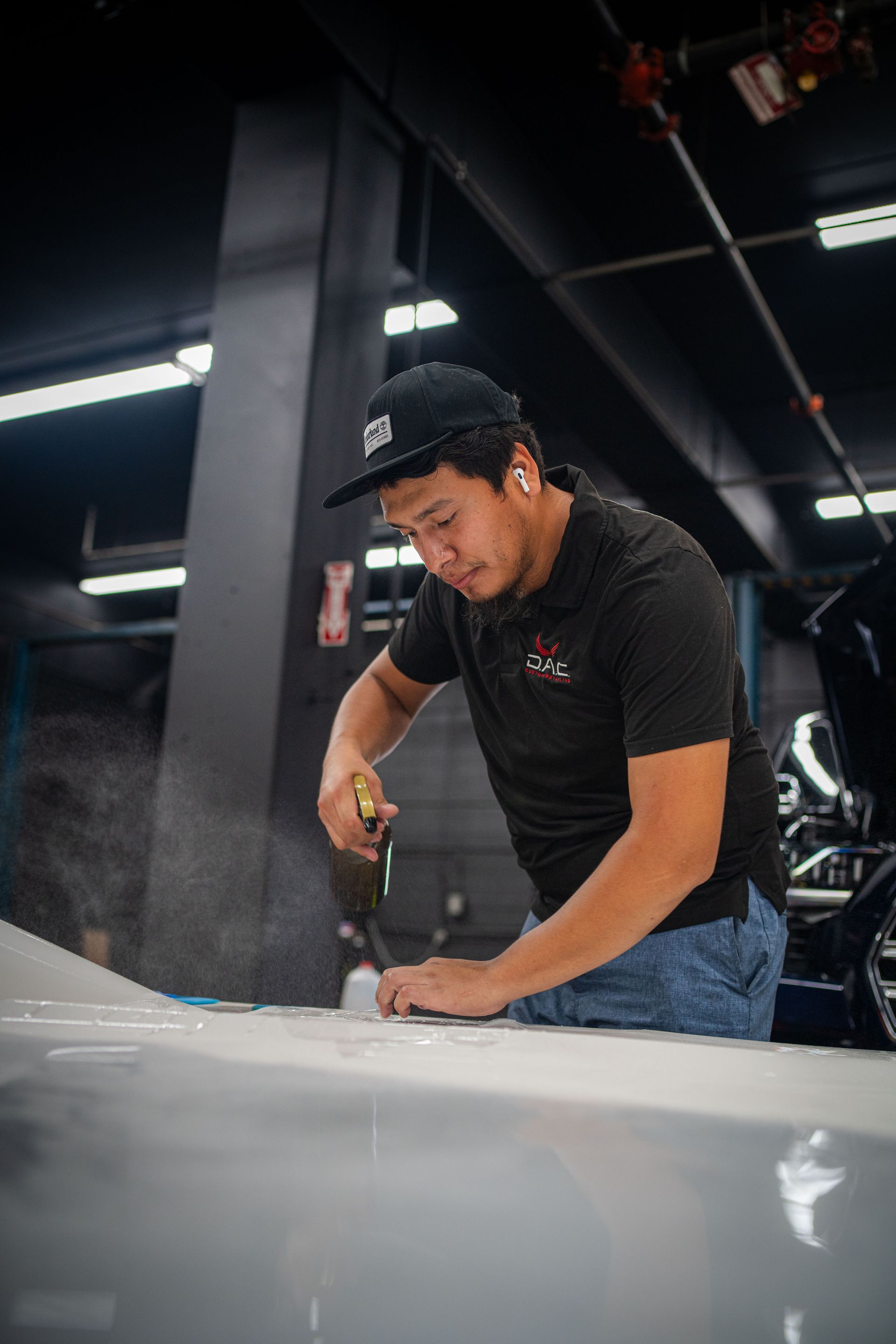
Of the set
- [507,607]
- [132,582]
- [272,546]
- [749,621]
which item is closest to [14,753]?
[132,582]

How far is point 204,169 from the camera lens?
156 inches

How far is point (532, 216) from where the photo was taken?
12.7 feet

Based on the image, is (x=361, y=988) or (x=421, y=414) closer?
(x=421, y=414)

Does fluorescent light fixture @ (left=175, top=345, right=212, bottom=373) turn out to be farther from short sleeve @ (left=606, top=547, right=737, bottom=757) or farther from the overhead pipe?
short sleeve @ (left=606, top=547, right=737, bottom=757)

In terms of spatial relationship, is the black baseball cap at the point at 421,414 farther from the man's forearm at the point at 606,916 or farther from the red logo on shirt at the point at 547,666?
the man's forearm at the point at 606,916

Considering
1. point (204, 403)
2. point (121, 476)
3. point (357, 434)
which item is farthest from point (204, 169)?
point (121, 476)

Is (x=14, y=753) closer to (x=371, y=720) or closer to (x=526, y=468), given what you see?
(x=371, y=720)

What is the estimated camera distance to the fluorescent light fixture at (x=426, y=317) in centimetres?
416

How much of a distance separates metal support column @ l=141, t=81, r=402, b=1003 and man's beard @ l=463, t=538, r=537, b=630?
1.36m

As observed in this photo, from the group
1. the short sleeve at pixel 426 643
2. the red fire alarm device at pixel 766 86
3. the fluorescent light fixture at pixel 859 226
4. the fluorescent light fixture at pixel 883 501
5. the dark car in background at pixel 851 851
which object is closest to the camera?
the short sleeve at pixel 426 643

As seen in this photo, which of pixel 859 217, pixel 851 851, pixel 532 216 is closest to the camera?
pixel 851 851

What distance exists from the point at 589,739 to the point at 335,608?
1.55m

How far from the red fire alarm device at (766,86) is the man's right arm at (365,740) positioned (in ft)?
7.14

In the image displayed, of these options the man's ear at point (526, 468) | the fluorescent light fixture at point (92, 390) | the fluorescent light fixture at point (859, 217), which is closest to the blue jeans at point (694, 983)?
the man's ear at point (526, 468)
